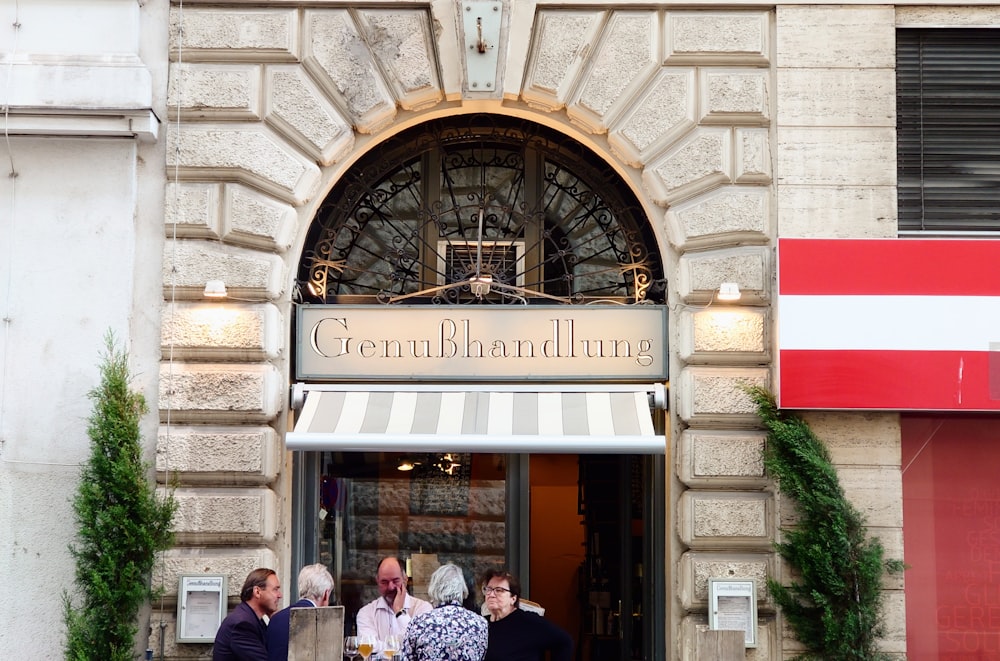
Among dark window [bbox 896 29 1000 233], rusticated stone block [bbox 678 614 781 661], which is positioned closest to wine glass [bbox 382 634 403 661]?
rusticated stone block [bbox 678 614 781 661]

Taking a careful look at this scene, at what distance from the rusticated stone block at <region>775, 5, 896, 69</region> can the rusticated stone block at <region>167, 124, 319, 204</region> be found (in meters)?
3.61

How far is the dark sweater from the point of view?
6.97m

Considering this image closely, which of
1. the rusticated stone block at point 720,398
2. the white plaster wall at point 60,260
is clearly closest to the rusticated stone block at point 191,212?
the white plaster wall at point 60,260

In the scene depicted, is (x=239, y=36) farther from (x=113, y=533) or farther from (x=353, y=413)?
(x=113, y=533)

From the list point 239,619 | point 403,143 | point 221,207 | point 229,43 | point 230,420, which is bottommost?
point 239,619

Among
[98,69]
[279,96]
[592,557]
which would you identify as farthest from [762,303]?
[98,69]

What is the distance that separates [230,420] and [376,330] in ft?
4.03

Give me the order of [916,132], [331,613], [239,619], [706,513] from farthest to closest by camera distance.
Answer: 1. [916,132]
2. [706,513]
3. [239,619]
4. [331,613]

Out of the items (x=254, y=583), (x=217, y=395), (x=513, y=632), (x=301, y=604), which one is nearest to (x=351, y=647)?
(x=301, y=604)

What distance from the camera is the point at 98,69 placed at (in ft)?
28.4

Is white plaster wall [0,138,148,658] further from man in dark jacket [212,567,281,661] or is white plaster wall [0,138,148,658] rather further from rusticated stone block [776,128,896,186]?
rusticated stone block [776,128,896,186]

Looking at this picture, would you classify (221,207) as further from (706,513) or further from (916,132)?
(916,132)

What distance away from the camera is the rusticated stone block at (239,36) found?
877 cm

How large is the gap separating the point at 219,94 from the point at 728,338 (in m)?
4.04
